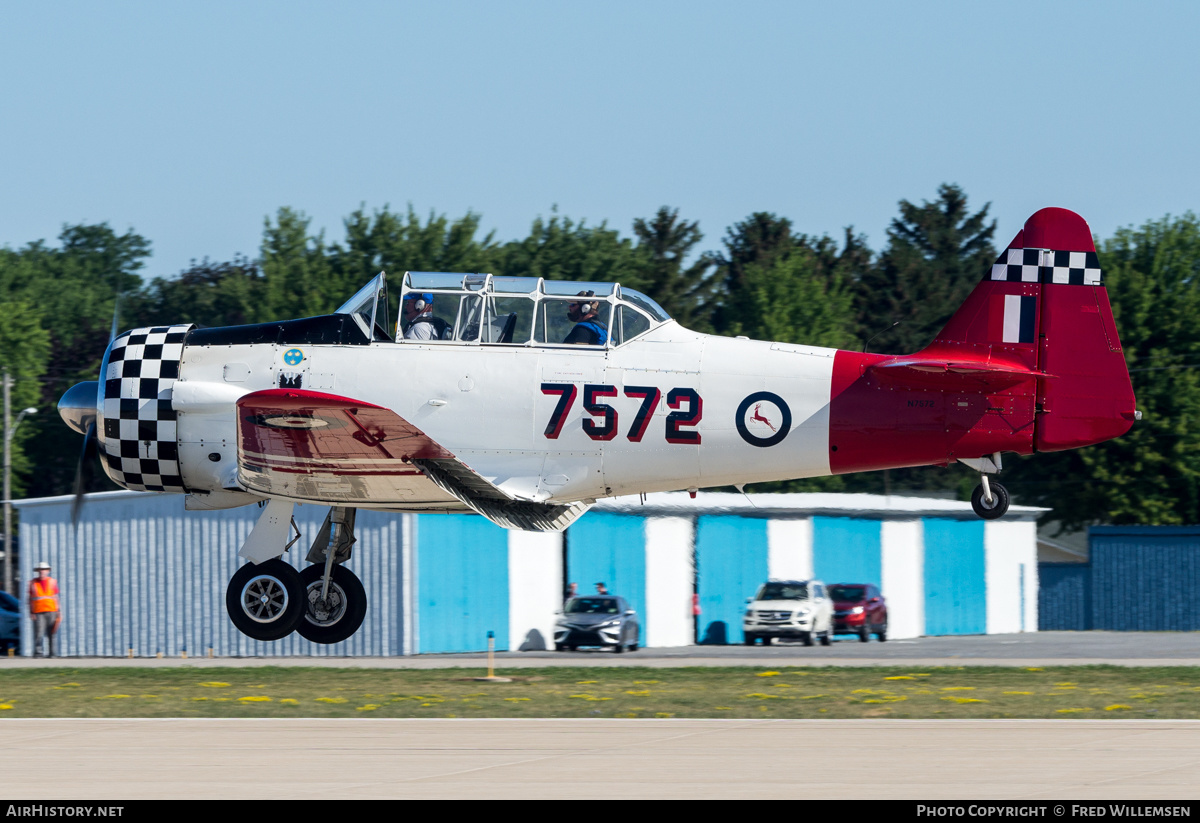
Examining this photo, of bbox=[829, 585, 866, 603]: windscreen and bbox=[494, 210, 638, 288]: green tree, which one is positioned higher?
bbox=[494, 210, 638, 288]: green tree

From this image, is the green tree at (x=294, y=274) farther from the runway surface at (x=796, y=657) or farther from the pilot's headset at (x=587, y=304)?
the pilot's headset at (x=587, y=304)

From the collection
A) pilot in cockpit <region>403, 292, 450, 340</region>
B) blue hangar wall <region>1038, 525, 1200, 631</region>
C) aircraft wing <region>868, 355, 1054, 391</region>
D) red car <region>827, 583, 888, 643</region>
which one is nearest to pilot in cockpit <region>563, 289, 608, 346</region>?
pilot in cockpit <region>403, 292, 450, 340</region>

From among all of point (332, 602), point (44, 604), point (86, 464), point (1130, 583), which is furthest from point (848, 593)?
point (86, 464)

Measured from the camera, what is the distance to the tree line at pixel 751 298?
59.7 metres

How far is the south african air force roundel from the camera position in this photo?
15.1 meters

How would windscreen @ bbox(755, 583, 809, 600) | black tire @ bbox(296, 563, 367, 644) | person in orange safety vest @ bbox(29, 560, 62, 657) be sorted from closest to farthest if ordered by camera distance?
black tire @ bbox(296, 563, 367, 644) → person in orange safety vest @ bbox(29, 560, 62, 657) → windscreen @ bbox(755, 583, 809, 600)

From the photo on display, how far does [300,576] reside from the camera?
614 inches

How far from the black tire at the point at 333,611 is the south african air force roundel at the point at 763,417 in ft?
14.1

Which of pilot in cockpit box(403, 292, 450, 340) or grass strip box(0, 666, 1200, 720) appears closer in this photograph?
pilot in cockpit box(403, 292, 450, 340)

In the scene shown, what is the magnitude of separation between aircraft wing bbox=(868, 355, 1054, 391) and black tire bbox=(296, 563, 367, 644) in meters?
5.74

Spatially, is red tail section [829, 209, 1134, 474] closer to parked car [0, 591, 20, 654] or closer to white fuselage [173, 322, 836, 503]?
white fuselage [173, 322, 836, 503]

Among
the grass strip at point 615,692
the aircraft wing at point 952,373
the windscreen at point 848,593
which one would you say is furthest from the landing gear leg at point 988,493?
the windscreen at point 848,593

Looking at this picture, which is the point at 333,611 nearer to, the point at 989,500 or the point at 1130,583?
the point at 989,500

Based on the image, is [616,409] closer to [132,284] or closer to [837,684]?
[837,684]
